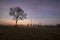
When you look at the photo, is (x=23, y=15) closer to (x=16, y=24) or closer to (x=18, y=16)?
(x=18, y=16)

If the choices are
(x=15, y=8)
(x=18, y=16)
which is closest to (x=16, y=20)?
(x=18, y=16)

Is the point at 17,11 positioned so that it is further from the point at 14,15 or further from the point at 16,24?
the point at 16,24

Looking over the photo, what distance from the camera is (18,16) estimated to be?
4406cm

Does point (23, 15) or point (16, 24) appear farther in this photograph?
point (23, 15)

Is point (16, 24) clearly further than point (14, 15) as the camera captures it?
No

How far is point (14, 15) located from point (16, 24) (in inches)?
180

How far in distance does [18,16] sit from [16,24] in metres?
3.87

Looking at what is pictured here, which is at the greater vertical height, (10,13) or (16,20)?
(10,13)

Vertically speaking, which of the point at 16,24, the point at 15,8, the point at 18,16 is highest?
the point at 15,8

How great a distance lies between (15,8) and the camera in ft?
143

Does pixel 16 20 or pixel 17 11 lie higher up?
pixel 17 11

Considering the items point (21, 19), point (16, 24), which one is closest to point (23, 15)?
point (21, 19)

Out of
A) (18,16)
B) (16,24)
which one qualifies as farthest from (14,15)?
(16,24)

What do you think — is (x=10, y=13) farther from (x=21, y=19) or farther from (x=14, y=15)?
(x=21, y=19)
